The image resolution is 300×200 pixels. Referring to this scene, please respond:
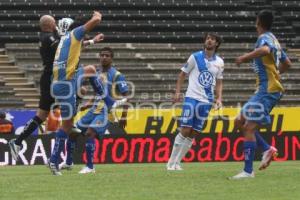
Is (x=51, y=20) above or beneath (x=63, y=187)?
above

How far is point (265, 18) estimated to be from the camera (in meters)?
10.5

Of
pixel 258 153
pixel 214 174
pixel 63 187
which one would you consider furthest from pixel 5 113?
pixel 63 187

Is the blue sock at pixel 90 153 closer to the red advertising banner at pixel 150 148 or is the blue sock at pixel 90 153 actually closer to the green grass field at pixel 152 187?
the green grass field at pixel 152 187

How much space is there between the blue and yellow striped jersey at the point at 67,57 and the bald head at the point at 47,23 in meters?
0.43

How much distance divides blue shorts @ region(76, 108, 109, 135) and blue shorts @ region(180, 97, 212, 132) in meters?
1.18

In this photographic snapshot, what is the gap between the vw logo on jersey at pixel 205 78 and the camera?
41.9 ft

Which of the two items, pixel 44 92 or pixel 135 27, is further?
pixel 135 27

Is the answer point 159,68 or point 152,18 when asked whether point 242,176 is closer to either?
point 159,68

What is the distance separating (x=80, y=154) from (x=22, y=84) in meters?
7.96

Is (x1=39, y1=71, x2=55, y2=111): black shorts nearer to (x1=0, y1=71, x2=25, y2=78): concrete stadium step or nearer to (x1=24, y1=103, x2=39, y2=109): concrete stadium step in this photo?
(x1=24, y1=103, x2=39, y2=109): concrete stadium step

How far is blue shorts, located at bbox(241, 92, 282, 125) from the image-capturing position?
10.5 meters

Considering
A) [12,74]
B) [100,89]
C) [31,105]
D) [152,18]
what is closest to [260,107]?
[100,89]

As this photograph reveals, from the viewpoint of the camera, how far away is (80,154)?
57.3 feet

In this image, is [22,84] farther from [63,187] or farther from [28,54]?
[63,187]
